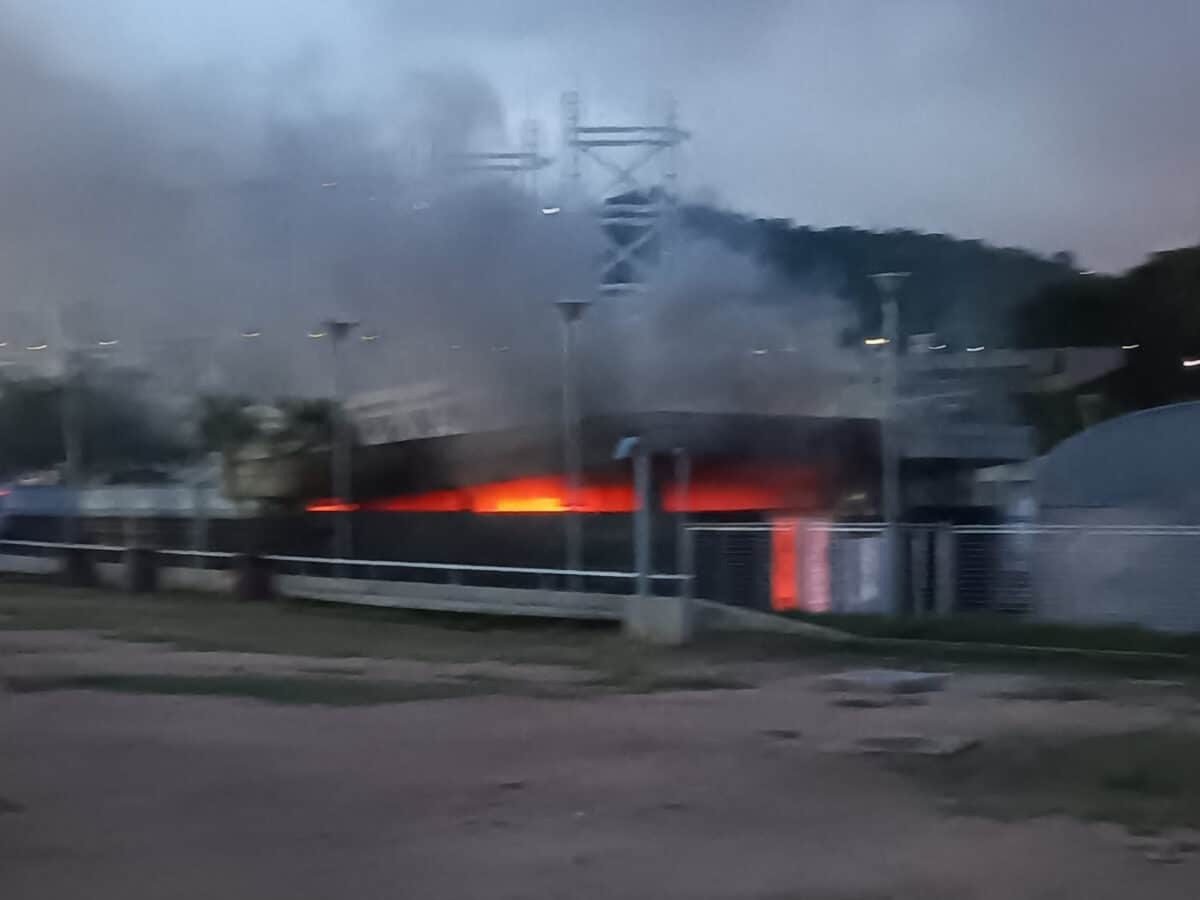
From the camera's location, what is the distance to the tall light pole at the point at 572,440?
77.6ft

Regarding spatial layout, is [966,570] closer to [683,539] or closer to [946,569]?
[946,569]

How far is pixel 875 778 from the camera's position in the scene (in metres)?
10.1

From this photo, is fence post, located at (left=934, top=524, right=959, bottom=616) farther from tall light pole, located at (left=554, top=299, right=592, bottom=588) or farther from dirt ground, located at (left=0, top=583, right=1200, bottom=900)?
tall light pole, located at (left=554, top=299, right=592, bottom=588)

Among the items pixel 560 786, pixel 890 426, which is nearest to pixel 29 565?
pixel 890 426

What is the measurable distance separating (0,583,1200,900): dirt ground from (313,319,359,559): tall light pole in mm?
11018

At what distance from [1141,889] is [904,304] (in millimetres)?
36549

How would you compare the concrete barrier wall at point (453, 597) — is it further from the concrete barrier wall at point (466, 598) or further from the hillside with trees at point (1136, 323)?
the hillside with trees at point (1136, 323)

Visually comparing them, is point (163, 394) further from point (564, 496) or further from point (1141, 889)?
point (1141, 889)

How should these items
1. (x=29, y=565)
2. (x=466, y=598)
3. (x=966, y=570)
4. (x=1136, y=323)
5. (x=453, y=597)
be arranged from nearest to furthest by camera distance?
(x=966, y=570)
(x=466, y=598)
(x=453, y=597)
(x=29, y=565)
(x=1136, y=323)

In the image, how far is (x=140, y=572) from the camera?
28.1 meters

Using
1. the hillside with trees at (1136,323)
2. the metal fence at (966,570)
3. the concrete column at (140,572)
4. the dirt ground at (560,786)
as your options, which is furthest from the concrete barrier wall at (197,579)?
the hillside with trees at (1136,323)

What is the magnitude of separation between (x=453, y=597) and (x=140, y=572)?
8.18m

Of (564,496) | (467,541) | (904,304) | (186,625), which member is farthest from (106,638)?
(904,304)

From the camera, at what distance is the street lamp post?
27.8 meters
